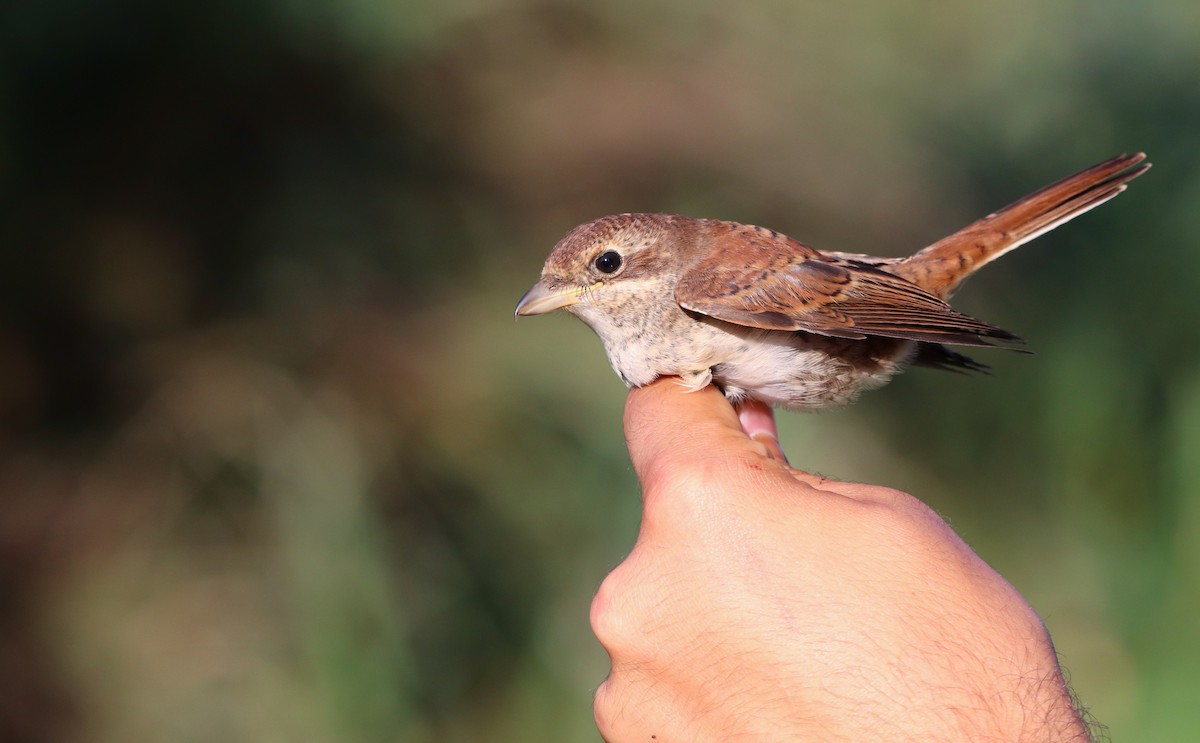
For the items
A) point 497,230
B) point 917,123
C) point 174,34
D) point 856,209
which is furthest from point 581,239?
point 917,123

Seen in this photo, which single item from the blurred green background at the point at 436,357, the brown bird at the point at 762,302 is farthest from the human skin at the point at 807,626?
the blurred green background at the point at 436,357

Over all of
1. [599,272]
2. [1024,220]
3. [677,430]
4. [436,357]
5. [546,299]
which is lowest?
[436,357]

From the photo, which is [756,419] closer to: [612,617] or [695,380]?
[695,380]

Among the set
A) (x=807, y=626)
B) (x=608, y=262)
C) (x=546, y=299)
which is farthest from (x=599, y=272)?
(x=807, y=626)

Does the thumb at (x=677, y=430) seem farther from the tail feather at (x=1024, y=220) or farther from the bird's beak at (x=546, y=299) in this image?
the tail feather at (x=1024, y=220)

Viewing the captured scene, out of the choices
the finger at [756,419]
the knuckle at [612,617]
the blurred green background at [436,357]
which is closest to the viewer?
the knuckle at [612,617]

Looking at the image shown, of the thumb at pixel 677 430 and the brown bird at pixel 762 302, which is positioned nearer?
the thumb at pixel 677 430

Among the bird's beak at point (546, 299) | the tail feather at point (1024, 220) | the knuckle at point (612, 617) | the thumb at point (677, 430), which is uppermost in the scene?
the tail feather at point (1024, 220)

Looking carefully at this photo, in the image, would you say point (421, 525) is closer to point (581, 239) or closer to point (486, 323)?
point (486, 323)
